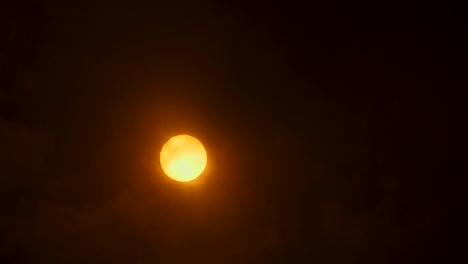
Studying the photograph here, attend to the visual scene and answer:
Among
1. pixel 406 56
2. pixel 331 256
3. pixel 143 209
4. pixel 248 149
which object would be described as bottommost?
pixel 331 256

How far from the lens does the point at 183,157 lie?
3.70m

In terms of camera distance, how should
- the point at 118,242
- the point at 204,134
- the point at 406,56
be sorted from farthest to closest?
1. the point at 118,242
2. the point at 204,134
3. the point at 406,56

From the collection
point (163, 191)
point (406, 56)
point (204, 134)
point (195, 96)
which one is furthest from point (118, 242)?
point (406, 56)

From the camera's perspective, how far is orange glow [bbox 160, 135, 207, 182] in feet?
12.1

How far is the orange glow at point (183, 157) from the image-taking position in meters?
3.70

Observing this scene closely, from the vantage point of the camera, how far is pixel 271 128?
3762mm

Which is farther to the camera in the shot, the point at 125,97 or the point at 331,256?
the point at 331,256

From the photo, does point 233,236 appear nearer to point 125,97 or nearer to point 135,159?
point 135,159

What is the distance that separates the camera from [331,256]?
423 cm

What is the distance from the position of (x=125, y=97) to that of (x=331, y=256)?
2.50 meters

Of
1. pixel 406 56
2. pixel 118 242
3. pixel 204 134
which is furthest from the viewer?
pixel 118 242

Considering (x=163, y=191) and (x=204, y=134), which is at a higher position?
(x=204, y=134)

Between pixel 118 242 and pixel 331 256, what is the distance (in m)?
2.09

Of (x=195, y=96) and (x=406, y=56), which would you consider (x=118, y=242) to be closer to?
(x=195, y=96)
